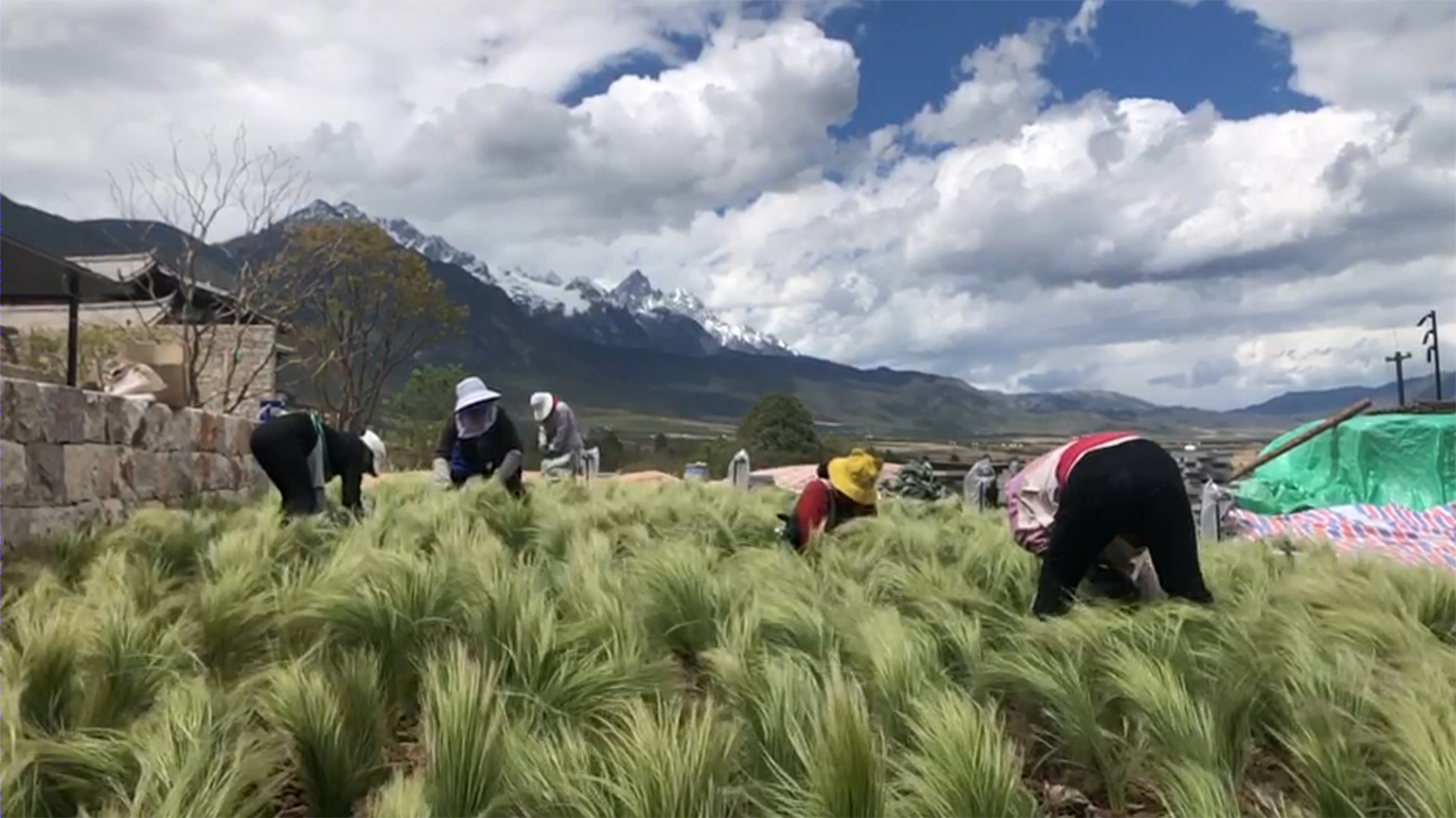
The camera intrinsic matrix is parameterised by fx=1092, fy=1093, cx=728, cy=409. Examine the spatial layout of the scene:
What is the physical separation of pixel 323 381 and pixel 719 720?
1027 inches

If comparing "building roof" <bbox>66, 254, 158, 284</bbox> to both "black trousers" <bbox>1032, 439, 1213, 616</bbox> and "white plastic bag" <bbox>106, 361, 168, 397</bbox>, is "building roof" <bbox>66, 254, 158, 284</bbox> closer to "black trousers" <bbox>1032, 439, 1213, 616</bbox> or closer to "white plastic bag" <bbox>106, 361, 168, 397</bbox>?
"white plastic bag" <bbox>106, 361, 168, 397</bbox>

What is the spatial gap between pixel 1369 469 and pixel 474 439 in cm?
1077

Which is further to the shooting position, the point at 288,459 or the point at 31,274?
the point at 31,274

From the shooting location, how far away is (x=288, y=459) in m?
6.44

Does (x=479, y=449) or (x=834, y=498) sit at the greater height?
(x=479, y=449)

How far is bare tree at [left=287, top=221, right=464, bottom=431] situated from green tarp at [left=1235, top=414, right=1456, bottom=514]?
18971 mm

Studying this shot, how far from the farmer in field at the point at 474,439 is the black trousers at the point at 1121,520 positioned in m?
4.86

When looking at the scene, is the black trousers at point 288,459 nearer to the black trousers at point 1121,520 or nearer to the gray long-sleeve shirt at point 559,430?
the gray long-sleeve shirt at point 559,430

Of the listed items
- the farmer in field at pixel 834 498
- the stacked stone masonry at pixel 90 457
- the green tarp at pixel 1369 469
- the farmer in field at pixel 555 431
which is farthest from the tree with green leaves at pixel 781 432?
the farmer in field at pixel 834 498

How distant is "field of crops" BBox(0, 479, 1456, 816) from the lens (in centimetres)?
227

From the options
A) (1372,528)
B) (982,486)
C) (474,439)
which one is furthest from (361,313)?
(1372,528)

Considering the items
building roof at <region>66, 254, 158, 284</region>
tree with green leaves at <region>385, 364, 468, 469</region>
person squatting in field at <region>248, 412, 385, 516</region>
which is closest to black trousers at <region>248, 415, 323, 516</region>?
person squatting in field at <region>248, 412, 385, 516</region>

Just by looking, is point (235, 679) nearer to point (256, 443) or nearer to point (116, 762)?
point (116, 762)

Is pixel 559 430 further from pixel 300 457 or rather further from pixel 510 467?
pixel 300 457
